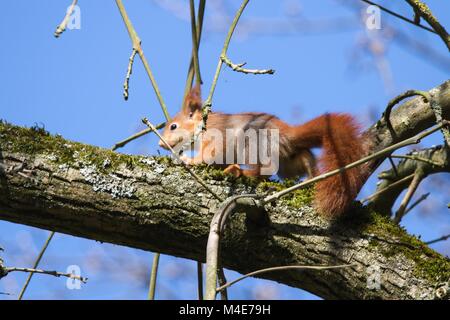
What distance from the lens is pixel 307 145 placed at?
3.99m

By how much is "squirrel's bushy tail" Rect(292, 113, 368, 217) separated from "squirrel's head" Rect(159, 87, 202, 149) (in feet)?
2.52

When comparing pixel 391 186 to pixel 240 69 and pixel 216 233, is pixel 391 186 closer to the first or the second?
pixel 240 69

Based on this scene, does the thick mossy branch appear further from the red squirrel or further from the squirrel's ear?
the squirrel's ear

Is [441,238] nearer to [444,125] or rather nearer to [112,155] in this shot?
[444,125]

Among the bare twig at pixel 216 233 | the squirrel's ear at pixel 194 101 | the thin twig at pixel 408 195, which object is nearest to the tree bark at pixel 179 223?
the bare twig at pixel 216 233

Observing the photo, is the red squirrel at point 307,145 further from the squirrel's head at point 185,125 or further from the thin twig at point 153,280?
the thin twig at point 153,280

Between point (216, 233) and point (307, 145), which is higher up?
point (307, 145)

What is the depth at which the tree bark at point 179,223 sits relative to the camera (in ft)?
9.13

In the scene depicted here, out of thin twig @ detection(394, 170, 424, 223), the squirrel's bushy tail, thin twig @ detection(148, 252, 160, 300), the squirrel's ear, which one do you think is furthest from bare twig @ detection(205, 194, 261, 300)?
the squirrel's ear

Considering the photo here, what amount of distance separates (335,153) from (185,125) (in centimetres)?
146

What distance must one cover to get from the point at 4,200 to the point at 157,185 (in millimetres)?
586

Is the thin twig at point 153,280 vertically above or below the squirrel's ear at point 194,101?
below

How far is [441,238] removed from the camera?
3797 millimetres

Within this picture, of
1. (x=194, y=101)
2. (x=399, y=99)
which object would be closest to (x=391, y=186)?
(x=399, y=99)
